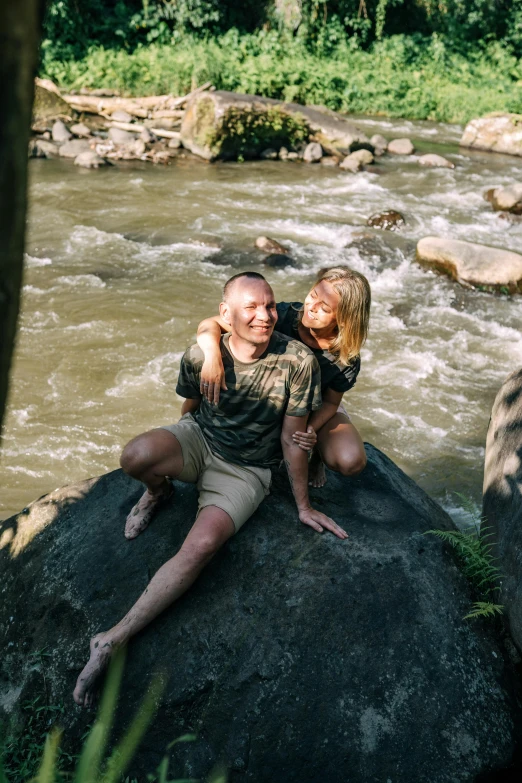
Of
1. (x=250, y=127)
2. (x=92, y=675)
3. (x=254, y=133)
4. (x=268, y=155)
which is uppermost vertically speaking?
(x=250, y=127)

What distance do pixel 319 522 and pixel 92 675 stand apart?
131 centimetres

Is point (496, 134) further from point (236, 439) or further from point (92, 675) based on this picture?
point (92, 675)

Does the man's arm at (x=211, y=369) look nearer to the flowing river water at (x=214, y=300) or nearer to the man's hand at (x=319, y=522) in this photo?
the man's hand at (x=319, y=522)

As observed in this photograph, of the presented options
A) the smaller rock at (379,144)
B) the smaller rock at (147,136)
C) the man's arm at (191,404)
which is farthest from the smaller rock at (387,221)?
the man's arm at (191,404)

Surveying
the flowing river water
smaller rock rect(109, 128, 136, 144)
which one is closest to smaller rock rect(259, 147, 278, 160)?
the flowing river water

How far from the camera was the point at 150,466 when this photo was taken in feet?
12.3

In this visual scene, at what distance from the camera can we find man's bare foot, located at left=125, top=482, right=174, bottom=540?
3.90m

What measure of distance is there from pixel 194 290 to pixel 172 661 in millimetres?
7398

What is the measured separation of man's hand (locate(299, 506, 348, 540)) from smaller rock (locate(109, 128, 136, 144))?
48.4 ft

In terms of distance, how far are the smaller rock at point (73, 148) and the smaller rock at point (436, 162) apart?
7626 mm

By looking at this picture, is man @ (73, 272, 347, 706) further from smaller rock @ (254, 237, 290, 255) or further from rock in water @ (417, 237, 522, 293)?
smaller rock @ (254, 237, 290, 255)

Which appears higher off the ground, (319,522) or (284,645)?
(319,522)

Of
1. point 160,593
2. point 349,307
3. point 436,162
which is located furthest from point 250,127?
point 160,593

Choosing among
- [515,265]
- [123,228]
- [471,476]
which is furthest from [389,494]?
[123,228]
